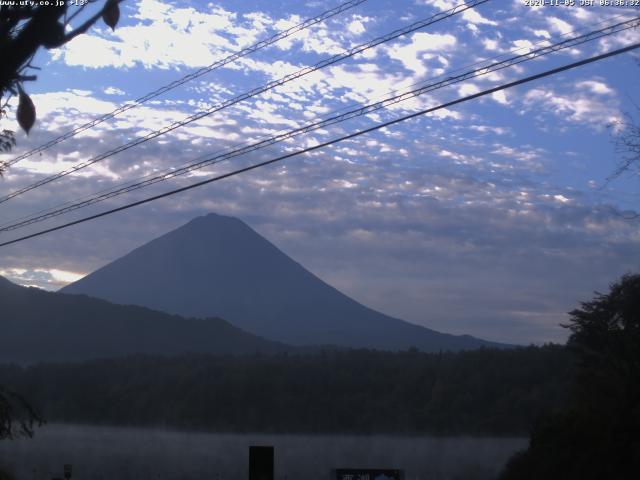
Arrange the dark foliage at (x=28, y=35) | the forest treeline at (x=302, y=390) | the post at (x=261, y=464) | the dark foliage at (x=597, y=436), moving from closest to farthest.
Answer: the dark foliage at (x=28, y=35) < the post at (x=261, y=464) < the dark foliage at (x=597, y=436) < the forest treeline at (x=302, y=390)

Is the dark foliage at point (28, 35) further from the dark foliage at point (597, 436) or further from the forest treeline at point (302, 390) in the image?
the forest treeline at point (302, 390)

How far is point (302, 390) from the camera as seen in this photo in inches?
3250

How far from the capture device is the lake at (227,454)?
46.1m

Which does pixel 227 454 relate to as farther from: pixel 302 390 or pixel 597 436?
pixel 597 436

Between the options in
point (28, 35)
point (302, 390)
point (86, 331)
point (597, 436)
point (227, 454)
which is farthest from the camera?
point (86, 331)

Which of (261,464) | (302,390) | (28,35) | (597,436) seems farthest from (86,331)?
(28,35)

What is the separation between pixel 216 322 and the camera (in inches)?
4978

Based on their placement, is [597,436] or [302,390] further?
[302,390]

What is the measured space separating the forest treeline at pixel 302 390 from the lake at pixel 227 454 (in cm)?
431

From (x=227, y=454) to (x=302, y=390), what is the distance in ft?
82.0

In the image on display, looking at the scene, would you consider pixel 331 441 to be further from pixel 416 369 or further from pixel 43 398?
pixel 43 398

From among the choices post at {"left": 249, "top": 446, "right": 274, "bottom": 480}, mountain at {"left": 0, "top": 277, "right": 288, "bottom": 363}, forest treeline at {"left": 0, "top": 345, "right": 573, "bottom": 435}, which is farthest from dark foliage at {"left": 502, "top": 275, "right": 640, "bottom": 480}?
mountain at {"left": 0, "top": 277, "right": 288, "bottom": 363}

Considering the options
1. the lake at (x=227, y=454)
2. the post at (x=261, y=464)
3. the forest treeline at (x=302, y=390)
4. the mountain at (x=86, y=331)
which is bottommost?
the lake at (x=227, y=454)

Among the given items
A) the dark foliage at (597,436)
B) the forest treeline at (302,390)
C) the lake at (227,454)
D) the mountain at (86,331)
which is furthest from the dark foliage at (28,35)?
the mountain at (86,331)
